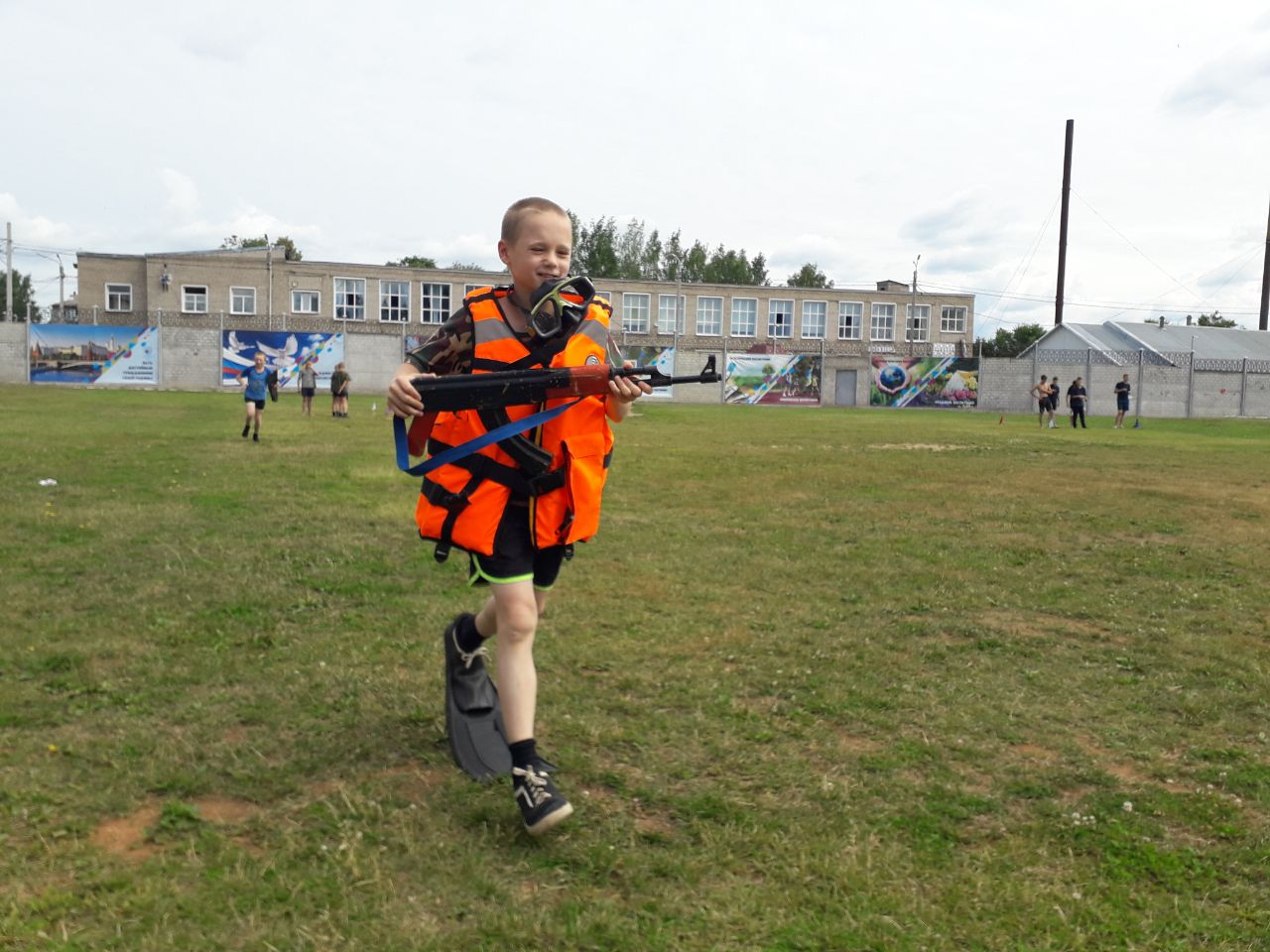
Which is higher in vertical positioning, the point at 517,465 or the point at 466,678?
the point at 517,465

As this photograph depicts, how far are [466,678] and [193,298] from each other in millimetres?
74316

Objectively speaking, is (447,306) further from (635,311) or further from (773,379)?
(773,379)

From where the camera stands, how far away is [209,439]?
62.4 feet

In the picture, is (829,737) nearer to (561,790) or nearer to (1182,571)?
(561,790)

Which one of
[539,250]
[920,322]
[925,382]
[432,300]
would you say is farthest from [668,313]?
[539,250]

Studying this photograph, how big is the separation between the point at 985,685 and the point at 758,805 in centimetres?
202

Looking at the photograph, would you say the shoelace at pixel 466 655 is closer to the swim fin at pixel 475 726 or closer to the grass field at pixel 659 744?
the swim fin at pixel 475 726

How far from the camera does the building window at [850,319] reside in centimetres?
8462

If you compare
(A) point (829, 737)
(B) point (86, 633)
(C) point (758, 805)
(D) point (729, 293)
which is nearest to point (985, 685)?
(A) point (829, 737)

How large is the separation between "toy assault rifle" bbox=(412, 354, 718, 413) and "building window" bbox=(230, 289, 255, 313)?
7351 cm

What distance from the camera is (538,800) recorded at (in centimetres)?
329

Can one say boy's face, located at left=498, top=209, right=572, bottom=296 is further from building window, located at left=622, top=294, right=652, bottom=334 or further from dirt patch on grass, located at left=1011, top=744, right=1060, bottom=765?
building window, located at left=622, top=294, right=652, bottom=334

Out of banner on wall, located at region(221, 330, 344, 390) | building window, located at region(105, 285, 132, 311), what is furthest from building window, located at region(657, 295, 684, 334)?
building window, located at region(105, 285, 132, 311)

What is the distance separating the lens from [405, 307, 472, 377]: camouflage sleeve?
3682 mm
